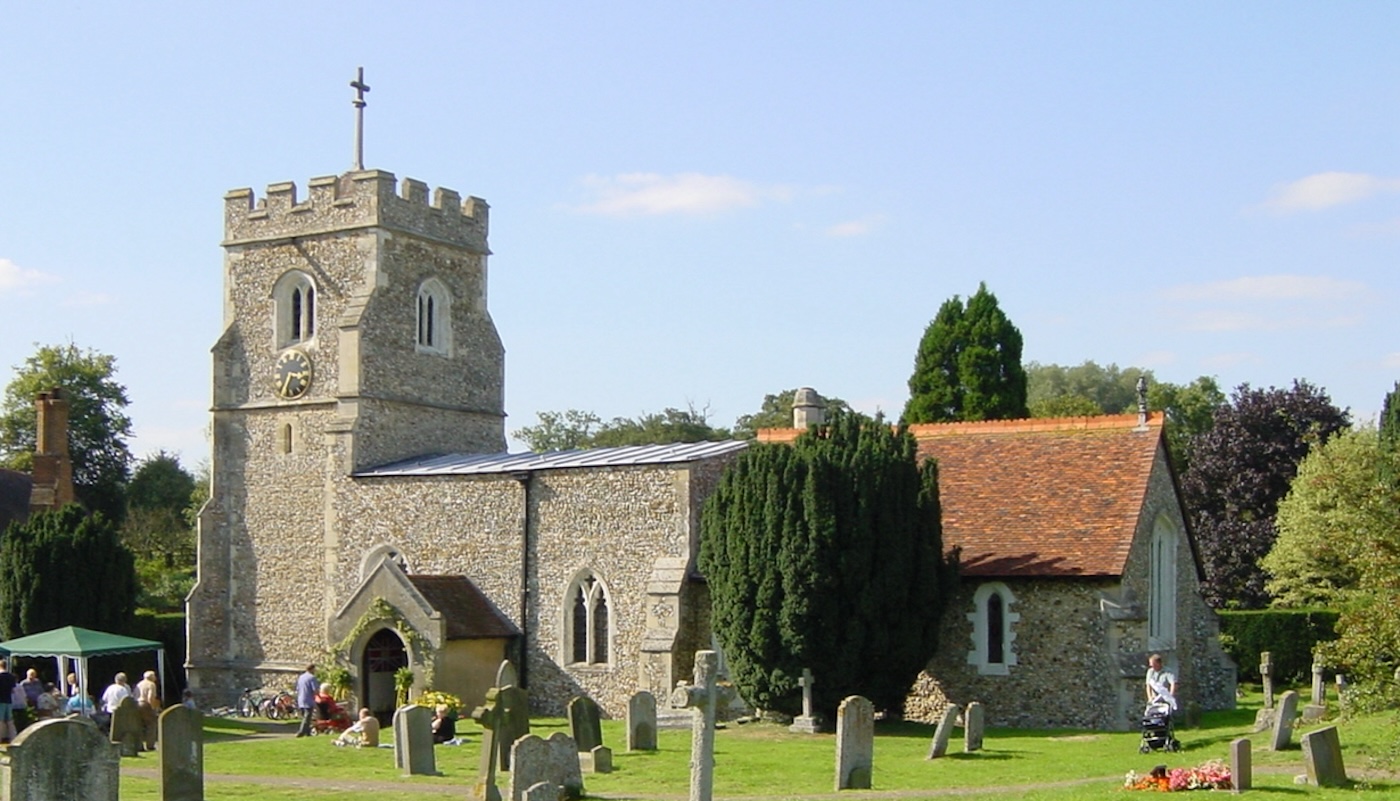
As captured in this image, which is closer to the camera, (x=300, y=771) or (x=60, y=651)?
(x=300, y=771)

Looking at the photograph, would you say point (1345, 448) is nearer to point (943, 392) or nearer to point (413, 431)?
point (943, 392)

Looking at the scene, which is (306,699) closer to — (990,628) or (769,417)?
(990,628)

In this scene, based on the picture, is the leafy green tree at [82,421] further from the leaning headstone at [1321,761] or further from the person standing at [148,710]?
the leaning headstone at [1321,761]

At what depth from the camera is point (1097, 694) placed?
26.5 metres

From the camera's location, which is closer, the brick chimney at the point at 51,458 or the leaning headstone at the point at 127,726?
the leaning headstone at the point at 127,726

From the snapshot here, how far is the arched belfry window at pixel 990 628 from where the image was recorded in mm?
27312

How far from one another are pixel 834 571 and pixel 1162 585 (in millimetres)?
6685

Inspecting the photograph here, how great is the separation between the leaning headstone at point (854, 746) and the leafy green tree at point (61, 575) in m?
21.3

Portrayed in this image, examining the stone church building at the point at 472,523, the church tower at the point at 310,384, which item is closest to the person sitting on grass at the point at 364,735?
the stone church building at the point at 472,523

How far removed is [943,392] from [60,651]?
3094 centimetres

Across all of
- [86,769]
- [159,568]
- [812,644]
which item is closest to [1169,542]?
[812,644]

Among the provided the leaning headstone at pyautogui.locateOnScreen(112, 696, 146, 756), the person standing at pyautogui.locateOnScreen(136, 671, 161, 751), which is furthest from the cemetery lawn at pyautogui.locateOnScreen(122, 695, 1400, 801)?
the person standing at pyautogui.locateOnScreen(136, 671, 161, 751)

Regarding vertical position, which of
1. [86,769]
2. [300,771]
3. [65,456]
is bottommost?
[300,771]

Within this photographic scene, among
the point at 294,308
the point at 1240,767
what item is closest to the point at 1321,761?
the point at 1240,767
